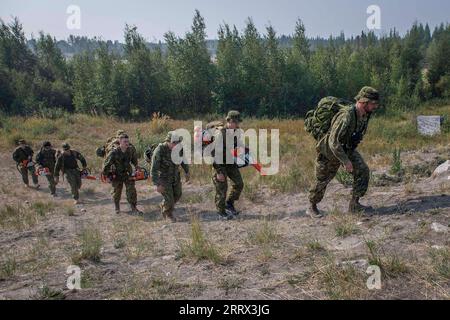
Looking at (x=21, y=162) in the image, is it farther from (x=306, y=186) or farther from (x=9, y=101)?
(x=9, y=101)

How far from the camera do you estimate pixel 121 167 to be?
7.33 metres

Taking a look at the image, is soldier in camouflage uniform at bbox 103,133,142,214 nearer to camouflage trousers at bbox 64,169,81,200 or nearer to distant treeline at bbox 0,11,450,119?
camouflage trousers at bbox 64,169,81,200

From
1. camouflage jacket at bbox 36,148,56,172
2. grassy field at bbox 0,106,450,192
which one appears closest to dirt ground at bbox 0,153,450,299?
grassy field at bbox 0,106,450,192

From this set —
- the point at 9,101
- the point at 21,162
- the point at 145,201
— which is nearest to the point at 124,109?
the point at 9,101

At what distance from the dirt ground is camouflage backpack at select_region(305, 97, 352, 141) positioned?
1152 millimetres

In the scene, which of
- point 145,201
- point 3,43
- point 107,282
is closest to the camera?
point 107,282

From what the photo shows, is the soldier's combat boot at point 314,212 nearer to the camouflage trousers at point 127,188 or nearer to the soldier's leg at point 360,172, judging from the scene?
the soldier's leg at point 360,172

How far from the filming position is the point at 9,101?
2414 cm

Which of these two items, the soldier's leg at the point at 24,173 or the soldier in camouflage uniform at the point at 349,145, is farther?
the soldier's leg at the point at 24,173

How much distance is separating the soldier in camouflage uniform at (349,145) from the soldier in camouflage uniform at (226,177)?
4.38ft

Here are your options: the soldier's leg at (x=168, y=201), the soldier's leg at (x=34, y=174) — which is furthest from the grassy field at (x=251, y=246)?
the soldier's leg at (x=34, y=174)

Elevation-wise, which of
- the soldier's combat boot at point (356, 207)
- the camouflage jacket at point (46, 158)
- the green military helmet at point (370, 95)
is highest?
the green military helmet at point (370, 95)

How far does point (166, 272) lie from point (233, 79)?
23258mm

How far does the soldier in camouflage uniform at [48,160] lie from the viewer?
971 cm
